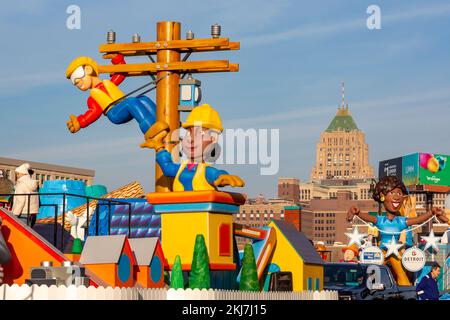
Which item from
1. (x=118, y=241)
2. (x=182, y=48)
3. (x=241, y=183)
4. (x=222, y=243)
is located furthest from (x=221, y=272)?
(x=182, y=48)

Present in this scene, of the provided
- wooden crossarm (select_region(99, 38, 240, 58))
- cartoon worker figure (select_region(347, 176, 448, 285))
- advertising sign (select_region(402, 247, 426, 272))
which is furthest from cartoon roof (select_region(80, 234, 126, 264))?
cartoon worker figure (select_region(347, 176, 448, 285))

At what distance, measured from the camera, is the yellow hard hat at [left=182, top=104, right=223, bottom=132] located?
24031 mm

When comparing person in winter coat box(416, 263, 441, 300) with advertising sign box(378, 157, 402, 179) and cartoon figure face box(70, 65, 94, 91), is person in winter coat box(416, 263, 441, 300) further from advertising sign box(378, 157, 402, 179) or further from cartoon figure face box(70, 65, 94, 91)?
advertising sign box(378, 157, 402, 179)

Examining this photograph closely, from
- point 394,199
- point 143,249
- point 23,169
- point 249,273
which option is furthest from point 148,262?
point 394,199

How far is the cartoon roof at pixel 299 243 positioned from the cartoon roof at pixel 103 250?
8048mm

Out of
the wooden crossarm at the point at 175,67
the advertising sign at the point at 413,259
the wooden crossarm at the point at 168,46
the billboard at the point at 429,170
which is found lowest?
the advertising sign at the point at 413,259

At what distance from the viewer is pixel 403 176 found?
114 meters

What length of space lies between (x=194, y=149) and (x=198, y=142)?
0.19 m

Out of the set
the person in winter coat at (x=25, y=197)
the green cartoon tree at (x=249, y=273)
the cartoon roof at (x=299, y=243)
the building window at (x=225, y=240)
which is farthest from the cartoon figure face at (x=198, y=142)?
the cartoon roof at (x=299, y=243)

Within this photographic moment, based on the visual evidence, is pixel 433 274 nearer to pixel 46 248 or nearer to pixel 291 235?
pixel 291 235

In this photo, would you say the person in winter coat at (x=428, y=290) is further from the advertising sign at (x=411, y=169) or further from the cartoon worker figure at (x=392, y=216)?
the advertising sign at (x=411, y=169)

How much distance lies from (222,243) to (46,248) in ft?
14.8

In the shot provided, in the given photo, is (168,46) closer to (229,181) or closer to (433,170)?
(229,181)

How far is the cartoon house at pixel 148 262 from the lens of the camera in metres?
21.4
